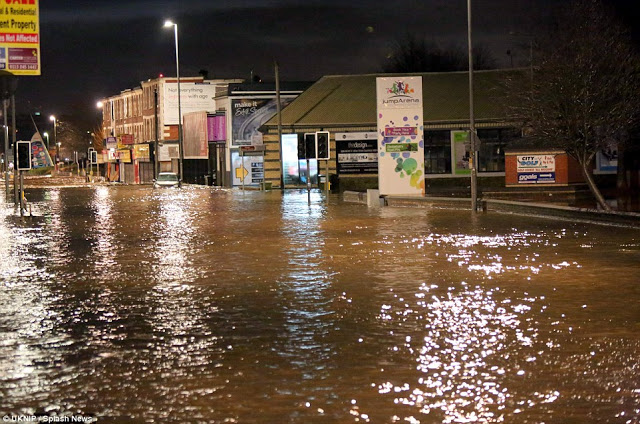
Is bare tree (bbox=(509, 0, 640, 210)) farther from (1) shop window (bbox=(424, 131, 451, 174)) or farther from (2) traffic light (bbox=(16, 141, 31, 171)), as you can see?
(1) shop window (bbox=(424, 131, 451, 174))

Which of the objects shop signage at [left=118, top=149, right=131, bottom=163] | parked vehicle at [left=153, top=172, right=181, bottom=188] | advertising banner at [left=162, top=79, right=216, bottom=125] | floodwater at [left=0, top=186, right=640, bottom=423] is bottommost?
floodwater at [left=0, top=186, right=640, bottom=423]

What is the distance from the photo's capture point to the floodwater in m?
Result: 7.80

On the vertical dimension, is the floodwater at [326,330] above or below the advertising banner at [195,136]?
below

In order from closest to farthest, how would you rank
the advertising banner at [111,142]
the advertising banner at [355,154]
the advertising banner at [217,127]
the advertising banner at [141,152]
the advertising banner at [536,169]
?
the advertising banner at [536,169], the advertising banner at [355,154], the advertising banner at [217,127], the advertising banner at [141,152], the advertising banner at [111,142]

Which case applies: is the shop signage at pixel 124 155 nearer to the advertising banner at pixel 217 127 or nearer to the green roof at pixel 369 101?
the advertising banner at pixel 217 127

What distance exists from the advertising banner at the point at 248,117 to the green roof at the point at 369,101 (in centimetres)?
639

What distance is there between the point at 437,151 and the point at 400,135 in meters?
15.7

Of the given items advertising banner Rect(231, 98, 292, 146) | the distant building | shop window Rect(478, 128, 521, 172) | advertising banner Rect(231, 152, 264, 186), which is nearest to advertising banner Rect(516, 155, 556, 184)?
shop window Rect(478, 128, 521, 172)

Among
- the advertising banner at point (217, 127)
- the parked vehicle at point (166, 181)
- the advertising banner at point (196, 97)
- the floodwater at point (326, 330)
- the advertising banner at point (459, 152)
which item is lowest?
the floodwater at point (326, 330)

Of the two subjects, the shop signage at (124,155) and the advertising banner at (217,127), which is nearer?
the advertising banner at (217,127)

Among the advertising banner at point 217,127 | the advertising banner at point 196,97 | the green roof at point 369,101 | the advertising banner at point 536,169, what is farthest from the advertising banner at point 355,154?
the advertising banner at point 196,97

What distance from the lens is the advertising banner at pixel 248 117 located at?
223 feet

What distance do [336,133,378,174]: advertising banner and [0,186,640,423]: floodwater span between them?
34163 mm

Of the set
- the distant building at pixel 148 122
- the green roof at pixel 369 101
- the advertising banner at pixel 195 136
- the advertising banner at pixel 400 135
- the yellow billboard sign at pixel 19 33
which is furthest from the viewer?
the distant building at pixel 148 122
